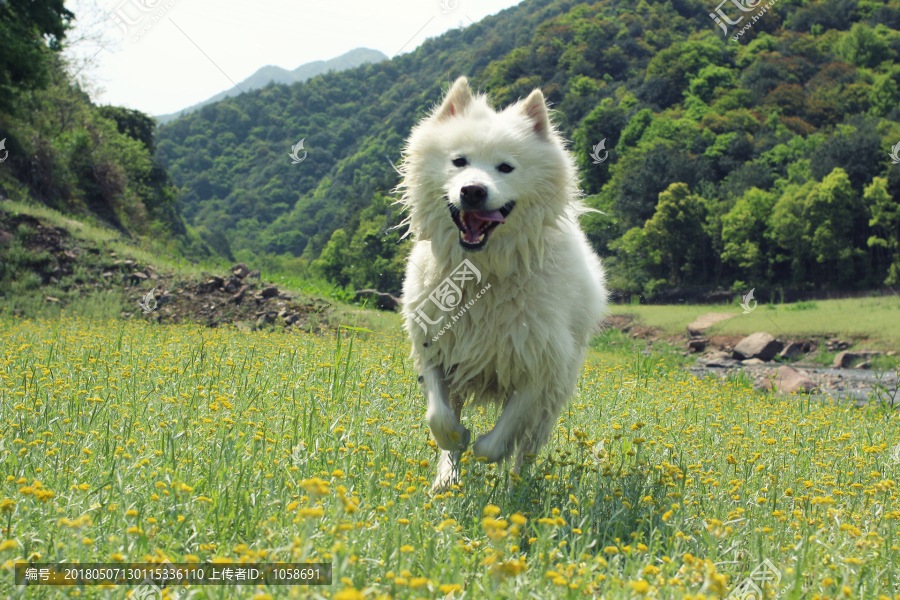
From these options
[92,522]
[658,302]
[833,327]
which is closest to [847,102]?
[658,302]

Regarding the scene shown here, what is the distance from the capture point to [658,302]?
42.2m

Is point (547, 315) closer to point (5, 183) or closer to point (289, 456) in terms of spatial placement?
point (289, 456)

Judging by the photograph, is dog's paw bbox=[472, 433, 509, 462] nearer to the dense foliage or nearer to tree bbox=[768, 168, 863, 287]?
the dense foliage

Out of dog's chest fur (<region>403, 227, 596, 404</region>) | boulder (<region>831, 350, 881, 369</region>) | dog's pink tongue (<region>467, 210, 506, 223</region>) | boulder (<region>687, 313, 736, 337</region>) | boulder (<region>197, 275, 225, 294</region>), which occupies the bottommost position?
boulder (<region>831, 350, 881, 369</region>)

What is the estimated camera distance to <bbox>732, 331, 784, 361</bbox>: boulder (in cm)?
1889

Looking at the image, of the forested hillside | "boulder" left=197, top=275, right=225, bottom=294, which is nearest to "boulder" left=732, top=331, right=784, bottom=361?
"boulder" left=197, top=275, right=225, bottom=294

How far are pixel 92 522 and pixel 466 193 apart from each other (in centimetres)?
251

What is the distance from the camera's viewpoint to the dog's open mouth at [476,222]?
3670 millimetres

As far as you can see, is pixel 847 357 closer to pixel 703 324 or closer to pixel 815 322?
pixel 703 324

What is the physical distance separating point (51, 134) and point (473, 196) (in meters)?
27.0

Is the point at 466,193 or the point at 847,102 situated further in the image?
the point at 847,102

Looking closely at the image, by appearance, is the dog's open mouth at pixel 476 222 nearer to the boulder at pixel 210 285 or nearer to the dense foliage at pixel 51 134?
the boulder at pixel 210 285

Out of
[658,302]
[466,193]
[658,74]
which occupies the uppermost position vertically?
[658,74]
